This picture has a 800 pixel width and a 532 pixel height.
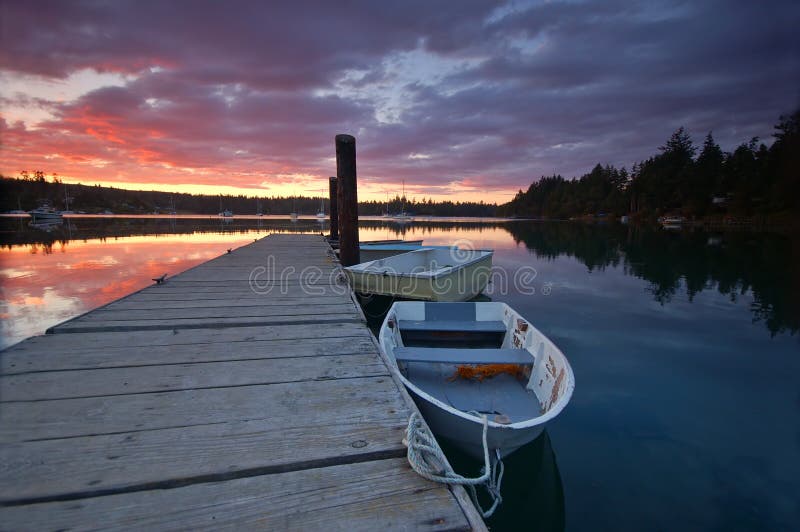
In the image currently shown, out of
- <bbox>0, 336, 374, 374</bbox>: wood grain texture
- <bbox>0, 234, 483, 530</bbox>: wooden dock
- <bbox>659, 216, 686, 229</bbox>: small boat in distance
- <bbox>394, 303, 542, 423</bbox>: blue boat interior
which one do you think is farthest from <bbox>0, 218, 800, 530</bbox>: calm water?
<bbox>659, 216, 686, 229</bbox>: small boat in distance

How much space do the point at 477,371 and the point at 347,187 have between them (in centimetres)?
604

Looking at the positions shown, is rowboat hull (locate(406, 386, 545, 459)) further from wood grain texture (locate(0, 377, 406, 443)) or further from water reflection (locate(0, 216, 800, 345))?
water reflection (locate(0, 216, 800, 345))

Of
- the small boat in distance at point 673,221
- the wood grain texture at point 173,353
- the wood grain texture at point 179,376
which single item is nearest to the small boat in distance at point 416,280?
the wood grain texture at point 173,353

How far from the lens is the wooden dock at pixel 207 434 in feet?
4.60

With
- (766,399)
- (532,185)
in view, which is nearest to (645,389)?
(766,399)

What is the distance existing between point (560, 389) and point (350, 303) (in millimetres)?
3031

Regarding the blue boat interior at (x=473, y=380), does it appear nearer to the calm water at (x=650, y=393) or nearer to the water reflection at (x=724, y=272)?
the calm water at (x=650, y=393)

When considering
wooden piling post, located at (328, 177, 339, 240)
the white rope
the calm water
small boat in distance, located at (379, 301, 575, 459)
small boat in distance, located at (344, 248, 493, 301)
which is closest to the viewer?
the white rope

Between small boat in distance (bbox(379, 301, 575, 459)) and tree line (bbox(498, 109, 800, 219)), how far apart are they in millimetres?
49819

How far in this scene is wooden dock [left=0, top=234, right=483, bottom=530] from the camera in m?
1.40

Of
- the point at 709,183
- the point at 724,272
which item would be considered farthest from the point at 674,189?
the point at 724,272

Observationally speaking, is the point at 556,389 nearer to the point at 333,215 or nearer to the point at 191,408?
the point at 191,408

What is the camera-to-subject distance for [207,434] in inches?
75.0

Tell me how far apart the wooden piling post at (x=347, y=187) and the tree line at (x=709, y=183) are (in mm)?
49421
